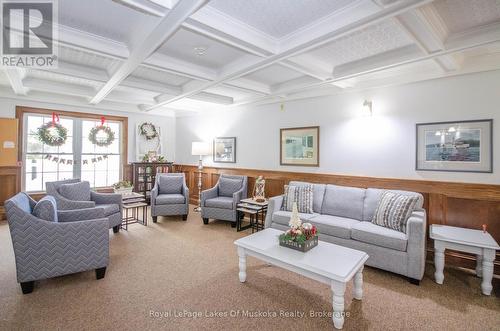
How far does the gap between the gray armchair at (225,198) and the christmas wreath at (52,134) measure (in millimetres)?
3320

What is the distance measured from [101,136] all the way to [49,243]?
157 inches

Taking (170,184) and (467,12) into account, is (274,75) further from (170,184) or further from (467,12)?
(170,184)

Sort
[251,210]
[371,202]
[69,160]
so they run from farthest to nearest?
[69,160] < [251,210] < [371,202]

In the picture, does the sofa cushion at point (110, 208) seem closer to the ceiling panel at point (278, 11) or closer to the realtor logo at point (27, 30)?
the realtor logo at point (27, 30)

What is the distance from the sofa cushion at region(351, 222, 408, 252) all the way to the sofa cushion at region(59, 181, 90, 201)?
401cm

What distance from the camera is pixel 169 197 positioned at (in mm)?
4820

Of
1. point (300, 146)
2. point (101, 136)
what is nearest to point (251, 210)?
point (300, 146)

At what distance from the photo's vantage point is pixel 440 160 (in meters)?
3.09

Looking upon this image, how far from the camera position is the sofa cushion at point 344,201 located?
346 cm

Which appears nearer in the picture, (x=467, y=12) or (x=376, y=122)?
(x=467, y=12)

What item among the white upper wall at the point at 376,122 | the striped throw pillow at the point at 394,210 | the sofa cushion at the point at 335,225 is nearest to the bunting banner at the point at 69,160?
the white upper wall at the point at 376,122

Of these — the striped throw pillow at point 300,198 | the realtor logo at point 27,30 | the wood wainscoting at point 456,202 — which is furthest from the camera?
the striped throw pillow at point 300,198

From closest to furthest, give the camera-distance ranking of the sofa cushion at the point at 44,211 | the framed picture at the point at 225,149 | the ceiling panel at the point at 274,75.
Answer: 1. the sofa cushion at the point at 44,211
2. the ceiling panel at the point at 274,75
3. the framed picture at the point at 225,149

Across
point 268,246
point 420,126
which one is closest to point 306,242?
point 268,246
